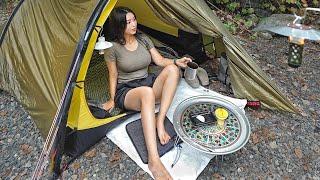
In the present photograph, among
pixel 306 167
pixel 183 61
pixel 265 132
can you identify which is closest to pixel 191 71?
pixel 183 61

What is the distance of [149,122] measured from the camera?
288 cm

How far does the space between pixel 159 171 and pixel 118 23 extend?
1.35 m

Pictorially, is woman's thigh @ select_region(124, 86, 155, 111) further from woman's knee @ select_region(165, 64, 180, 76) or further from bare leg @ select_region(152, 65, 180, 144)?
woman's knee @ select_region(165, 64, 180, 76)

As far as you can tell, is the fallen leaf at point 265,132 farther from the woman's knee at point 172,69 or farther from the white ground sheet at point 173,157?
the woman's knee at point 172,69

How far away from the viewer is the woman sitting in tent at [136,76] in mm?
2986

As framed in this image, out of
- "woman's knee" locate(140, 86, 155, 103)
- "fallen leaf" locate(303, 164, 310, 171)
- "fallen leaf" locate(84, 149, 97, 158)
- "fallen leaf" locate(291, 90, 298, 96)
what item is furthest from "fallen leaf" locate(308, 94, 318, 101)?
"fallen leaf" locate(84, 149, 97, 158)

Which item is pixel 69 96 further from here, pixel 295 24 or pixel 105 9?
pixel 295 24

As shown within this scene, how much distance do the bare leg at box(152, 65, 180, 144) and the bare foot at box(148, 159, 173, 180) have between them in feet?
0.81

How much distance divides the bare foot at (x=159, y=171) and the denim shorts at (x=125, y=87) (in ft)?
2.26

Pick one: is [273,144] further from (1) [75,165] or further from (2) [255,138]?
(1) [75,165]

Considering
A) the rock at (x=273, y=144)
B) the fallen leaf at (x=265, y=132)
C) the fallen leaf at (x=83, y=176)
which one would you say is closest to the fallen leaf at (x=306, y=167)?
the rock at (x=273, y=144)

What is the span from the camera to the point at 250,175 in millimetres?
2914

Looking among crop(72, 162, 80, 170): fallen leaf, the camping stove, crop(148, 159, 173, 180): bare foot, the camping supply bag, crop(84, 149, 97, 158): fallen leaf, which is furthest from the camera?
the camping supply bag

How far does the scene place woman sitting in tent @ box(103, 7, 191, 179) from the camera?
299cm
